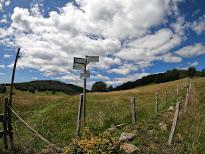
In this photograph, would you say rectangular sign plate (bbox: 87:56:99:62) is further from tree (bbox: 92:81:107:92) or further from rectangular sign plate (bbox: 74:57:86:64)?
tree (bbox: 92:81:107:92)

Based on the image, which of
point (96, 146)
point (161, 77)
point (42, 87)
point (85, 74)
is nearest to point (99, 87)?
point (42, 87)

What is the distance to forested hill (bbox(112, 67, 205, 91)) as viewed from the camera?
152 meters

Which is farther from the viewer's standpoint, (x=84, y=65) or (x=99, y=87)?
(x=99, y=87)

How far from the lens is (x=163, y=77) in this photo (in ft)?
506

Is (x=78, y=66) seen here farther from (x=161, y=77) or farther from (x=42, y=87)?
(x=161, y=77)

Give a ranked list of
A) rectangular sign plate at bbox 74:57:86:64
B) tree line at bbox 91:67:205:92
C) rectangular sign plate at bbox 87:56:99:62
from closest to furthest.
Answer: rectangular sign plate at bbox 74:57:86:64
rectangular sign plate at bbox 87:56:99:62
tree line at bbox 91:67:205:92

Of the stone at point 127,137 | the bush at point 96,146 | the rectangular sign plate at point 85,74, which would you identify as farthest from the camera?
the rectangular sign plate at point 85,74

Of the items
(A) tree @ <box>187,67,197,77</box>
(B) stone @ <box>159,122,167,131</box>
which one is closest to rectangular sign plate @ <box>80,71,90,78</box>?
(B) stone @ <box>159,122,167,131</box>

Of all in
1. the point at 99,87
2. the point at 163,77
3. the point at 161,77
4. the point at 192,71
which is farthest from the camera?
the point at 192,71

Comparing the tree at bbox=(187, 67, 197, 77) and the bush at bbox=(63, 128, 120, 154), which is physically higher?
the tree at bbox=(187, 67, 197, 77)

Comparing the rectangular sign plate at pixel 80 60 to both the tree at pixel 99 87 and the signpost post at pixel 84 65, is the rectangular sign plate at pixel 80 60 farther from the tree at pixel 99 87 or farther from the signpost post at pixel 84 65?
the tree at pixel 99 87

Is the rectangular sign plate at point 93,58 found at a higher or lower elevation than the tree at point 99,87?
lower

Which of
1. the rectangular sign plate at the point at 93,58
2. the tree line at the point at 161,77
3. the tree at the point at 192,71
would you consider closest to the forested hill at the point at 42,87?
the tree line at the point at 161,77

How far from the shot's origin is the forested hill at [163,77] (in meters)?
152
